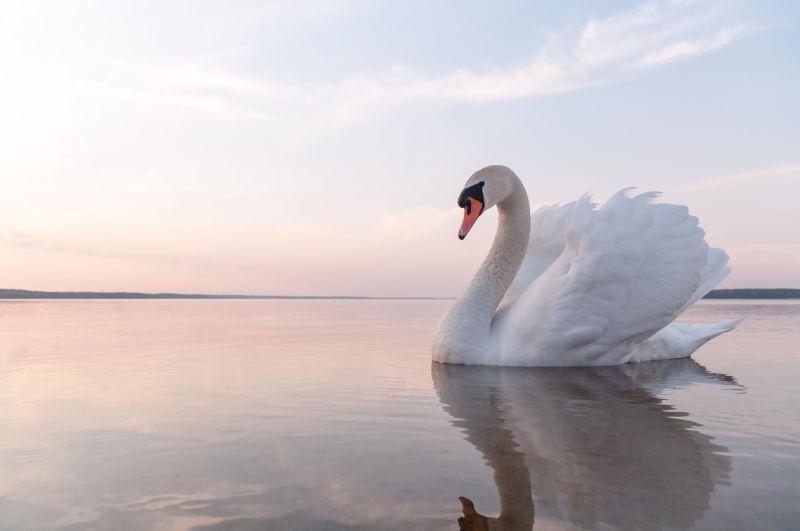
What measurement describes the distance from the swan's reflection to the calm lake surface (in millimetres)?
15

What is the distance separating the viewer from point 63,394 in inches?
218

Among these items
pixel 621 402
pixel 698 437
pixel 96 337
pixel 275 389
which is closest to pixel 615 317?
pixel 621 402

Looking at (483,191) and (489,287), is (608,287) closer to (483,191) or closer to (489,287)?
(489,287)

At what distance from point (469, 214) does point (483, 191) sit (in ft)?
1.37

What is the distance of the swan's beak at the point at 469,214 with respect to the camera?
7645 millimetres

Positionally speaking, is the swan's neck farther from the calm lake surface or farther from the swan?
the calm lake surface

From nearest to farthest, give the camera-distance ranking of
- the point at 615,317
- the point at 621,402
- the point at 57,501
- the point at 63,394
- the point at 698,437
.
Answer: the point at 57,501 → the point at 698,437 → the point at 621,402 → the point at 63,394 → the point at 615,317

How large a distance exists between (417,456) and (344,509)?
89 cm

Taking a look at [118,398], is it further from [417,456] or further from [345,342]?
[345,342]

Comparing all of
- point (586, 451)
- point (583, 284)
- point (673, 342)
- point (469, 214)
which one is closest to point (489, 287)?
point (469, 214)

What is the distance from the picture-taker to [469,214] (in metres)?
7.80

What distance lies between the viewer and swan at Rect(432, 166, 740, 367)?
6754mm

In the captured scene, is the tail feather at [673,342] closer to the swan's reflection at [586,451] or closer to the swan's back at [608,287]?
the swan's back at [608,287]

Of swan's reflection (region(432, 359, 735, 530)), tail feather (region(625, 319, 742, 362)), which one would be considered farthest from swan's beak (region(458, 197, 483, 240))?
Answer: tail feather (region(625, 319, 742, 362))
